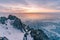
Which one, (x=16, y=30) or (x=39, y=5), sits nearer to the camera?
(x=16, y=30)

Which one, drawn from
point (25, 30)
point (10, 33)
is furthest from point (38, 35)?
point (10, 33)

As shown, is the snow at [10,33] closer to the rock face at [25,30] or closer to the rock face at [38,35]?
the rock face at [25,30]

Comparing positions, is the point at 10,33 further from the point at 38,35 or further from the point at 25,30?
the point at 38,35

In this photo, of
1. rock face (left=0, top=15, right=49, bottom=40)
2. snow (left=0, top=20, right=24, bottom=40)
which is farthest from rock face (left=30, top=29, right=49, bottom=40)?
snow (left=0, top=20, right=24, bottom=40)

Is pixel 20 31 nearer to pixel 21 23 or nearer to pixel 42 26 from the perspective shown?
pixel 21 23

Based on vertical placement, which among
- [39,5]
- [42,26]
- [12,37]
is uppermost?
[39,5]

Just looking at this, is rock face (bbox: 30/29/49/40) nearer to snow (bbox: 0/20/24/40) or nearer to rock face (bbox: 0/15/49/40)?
rock face (bbox: 0/15/49/40)

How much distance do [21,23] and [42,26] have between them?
336 mm

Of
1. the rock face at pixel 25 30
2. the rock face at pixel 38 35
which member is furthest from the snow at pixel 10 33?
the rock face at pixel 38 35

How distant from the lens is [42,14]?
1.94m

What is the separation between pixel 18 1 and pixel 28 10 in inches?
8.7

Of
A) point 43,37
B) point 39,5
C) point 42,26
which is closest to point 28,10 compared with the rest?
point 39,5

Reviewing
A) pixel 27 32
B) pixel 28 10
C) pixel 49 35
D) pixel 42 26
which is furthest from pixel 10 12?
pixel 49 35

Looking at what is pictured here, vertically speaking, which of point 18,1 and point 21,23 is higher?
point 18,1
